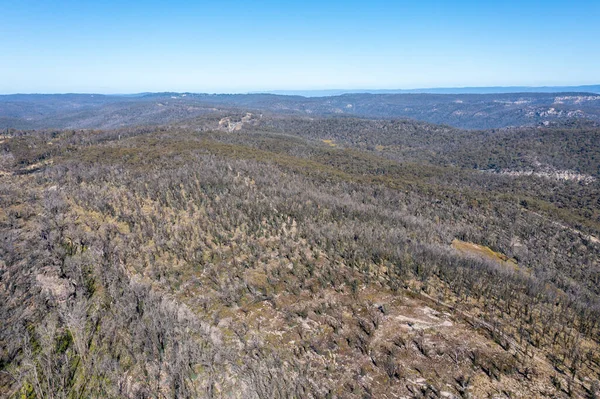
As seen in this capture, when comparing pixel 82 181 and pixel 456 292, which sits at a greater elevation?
pixel 82 181

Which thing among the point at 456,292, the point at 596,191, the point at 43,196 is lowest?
the point at 596,191

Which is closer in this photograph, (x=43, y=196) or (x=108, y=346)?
(x=108, y=346)

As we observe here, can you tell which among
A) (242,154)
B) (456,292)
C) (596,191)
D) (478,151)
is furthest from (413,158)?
(456,292)

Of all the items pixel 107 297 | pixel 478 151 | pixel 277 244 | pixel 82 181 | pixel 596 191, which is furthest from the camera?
pixel 478 151

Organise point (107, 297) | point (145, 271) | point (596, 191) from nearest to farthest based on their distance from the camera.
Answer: point (107, 297)
point (145, 271)
point (596, 191)

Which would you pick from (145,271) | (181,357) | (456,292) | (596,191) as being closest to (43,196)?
(145,271)

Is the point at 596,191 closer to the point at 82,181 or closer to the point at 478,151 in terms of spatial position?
the point at 478,151
